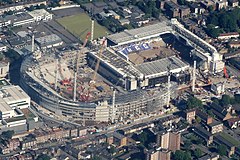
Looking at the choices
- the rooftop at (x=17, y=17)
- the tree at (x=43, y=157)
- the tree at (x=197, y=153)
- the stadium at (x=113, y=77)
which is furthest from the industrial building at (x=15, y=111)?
the rooftop at (x=17, y=17)

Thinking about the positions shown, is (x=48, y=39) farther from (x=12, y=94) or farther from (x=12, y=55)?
(x=12, y=94)

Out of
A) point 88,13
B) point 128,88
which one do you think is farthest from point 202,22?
point 128,88

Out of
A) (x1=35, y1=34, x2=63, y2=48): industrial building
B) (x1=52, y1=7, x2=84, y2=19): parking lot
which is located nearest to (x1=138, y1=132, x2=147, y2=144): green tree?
(x1=35, y1=34, x2=63, y2=48): industrial building

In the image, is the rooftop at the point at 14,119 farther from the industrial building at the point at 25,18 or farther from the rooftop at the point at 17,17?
the rooftop at the point at 17,17

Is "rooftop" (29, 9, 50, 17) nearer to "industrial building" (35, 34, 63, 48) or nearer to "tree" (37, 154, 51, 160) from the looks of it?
"industrial building" (35, 34, 63, 48)

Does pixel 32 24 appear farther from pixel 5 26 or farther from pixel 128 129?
pixel 128 129
